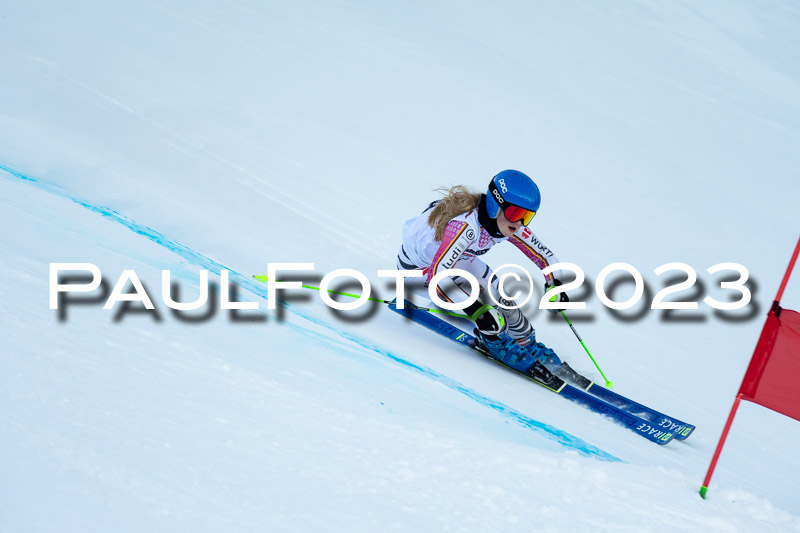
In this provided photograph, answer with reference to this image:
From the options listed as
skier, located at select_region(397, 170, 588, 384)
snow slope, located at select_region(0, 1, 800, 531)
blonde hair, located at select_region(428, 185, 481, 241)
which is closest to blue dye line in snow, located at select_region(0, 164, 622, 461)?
snow slope, located at select_region(0, 1, 800, 531)

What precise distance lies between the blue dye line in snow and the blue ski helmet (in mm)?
958

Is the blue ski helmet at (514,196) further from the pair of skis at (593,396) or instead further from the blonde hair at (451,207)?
the pair of skis at (593,396)

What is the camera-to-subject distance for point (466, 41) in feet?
36.5

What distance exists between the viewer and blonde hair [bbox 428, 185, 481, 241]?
13.3 ft

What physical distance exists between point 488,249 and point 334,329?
1.09 meters

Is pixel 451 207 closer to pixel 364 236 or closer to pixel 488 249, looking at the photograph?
pixel 488 249

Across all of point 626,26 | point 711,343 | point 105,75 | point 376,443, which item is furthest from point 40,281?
point 626,26

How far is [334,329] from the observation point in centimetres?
368

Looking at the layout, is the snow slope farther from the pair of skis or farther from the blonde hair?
the blonde hair

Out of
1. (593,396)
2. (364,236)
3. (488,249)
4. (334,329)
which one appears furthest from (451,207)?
(364,236)

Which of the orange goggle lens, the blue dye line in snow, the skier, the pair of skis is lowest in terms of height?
the blue dye line in snow

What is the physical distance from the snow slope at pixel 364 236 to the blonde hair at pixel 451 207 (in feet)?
2.32

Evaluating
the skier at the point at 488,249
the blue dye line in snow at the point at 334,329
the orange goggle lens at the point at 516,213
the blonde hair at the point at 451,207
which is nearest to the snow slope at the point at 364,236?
the blue dye line in snow at the point at 334,329

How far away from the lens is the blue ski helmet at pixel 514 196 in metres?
3.78
